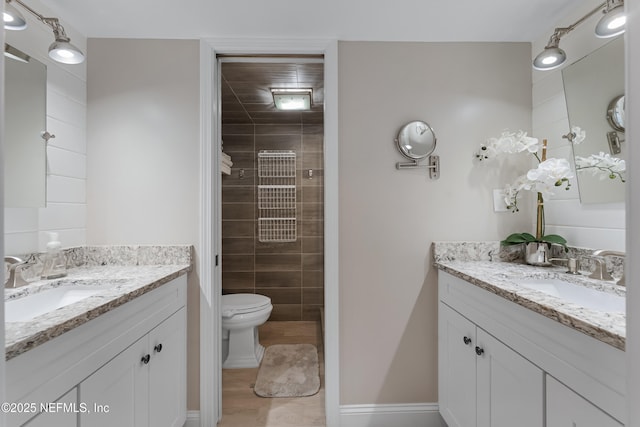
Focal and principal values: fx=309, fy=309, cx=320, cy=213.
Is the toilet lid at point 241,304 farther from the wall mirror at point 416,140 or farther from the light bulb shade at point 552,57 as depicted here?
the light bulb shade at point 552,57

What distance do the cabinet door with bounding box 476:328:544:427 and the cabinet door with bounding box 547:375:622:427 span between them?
4 cm

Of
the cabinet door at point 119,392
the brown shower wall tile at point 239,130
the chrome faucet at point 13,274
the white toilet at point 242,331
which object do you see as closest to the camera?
the cabinet door at point 119,392

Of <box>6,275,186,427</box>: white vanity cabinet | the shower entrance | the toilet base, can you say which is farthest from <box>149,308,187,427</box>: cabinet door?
the shower entrance

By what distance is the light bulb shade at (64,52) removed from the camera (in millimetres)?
1291

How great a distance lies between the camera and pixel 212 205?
1.77 meters

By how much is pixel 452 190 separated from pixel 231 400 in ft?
6.32

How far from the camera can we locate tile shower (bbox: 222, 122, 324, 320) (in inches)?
132

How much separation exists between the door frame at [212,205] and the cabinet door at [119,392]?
1.55ft

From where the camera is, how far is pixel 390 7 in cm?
151

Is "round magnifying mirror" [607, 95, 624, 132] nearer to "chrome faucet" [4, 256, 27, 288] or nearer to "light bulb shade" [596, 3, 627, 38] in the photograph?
"light bulb shade" [596, 3, 627, 38]

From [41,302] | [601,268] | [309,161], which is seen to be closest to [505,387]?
[601,268]

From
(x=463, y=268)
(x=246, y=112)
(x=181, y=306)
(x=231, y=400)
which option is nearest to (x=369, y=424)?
(x=231, y=400)

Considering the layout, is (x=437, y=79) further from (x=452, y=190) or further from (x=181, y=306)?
(x=181, y=306)

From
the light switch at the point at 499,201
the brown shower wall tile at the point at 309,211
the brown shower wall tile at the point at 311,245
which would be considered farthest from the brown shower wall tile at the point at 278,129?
the light switch at the point at 499,201
